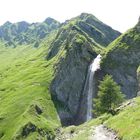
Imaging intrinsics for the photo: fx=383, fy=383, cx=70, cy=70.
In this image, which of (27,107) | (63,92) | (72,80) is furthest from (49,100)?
(72,80)

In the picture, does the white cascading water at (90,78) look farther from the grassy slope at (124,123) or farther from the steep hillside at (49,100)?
the grassy slope at (124,123)

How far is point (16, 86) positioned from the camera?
194750 millimetres

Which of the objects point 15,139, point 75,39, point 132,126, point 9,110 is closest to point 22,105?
point 9,110

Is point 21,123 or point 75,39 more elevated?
point 75,39

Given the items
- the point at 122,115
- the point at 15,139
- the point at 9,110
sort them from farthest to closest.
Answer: the point at 9,110, the point at 15,139, the point at 122,115

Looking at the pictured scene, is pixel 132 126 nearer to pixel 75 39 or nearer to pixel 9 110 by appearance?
pixel 9 110

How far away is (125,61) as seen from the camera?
154875 mm

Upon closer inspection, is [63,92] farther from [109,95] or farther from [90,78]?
[109,95]

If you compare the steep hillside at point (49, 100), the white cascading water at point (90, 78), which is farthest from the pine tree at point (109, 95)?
the white cascading water at point (90, 78)

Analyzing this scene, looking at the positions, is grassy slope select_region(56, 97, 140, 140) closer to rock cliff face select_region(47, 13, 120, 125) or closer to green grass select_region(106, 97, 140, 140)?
green grass select_region(106, 97, 140, 140)

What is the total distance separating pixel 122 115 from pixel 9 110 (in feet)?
272

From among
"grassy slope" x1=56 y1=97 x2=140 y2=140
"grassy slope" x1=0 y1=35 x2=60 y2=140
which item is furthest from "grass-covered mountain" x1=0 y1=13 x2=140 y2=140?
"grassy slope" x1=56 y1=97 x2=140 y2=140

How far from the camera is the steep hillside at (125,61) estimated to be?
147125 millimetres

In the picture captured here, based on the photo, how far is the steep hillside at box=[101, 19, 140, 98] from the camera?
5792 inches
